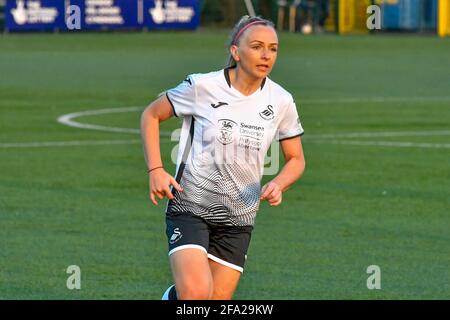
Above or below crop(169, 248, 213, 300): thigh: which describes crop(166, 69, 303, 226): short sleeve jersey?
above

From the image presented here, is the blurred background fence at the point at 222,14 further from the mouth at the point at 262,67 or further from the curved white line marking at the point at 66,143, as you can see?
the mouth at the point at 262,67

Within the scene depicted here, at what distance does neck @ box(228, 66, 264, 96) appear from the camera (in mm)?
9148

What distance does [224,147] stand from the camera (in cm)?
916

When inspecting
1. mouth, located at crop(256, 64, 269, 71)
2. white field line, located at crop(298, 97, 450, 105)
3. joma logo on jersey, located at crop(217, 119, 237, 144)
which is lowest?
white field line, located at crop(298, 97, 450, 105)

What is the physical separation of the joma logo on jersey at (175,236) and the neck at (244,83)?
34.4 inches

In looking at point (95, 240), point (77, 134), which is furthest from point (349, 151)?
point (95, 240)

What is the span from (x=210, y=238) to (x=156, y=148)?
0.64 meters

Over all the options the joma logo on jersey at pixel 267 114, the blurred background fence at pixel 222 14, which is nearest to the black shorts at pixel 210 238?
the joma logo on jersey at pixel 267 114

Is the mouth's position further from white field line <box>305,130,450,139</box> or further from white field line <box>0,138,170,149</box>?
white field line <box>305,130,450,139</box>

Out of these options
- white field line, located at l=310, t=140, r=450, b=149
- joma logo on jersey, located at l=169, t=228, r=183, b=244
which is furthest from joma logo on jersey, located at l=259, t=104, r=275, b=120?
white field line, located at l=310, t=140, r=450, b=149

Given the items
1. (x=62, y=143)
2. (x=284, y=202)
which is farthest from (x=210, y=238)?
(x=62, y=143)

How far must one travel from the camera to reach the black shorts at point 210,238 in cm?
908
